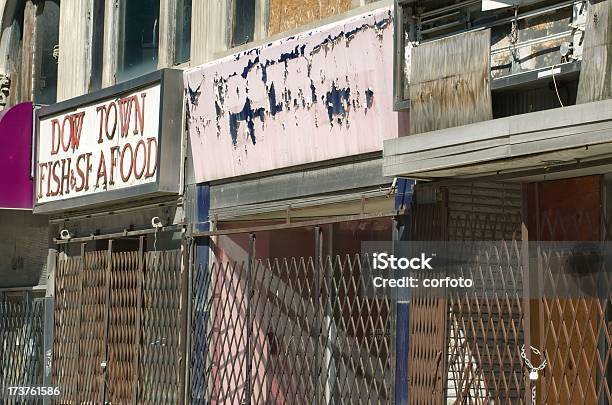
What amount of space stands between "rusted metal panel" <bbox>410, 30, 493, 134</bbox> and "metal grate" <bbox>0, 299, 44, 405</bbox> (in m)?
8.14

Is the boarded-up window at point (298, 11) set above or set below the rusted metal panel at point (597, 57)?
above

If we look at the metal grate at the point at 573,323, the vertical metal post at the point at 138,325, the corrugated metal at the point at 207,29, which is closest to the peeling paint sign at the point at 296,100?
the corrugated metal at the point at 207,29

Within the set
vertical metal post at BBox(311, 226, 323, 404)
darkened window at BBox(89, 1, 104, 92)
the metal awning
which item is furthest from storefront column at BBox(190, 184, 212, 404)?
the metal awning

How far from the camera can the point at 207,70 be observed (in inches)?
555

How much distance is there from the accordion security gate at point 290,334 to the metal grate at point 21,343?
13.1 ft

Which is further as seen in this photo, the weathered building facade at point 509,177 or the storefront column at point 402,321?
the storefront column at point 402,321

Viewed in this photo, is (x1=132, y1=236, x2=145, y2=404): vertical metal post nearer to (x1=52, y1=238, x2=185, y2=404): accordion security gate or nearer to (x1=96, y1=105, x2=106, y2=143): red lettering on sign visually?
(x1=52, y1=238, x2=185, y2=404): accordion security gate

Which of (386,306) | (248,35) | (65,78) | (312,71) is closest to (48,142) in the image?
(65,78)

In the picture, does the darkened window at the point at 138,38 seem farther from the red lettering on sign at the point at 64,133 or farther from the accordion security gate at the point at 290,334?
the accordion security gate at the point at 290,334

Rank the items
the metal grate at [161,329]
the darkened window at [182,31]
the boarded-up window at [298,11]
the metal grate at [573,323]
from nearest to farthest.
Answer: the metal grate at [573,323] → the boarded-up window at [298,11] → the metal grate at [161,329] → the darkened window at [182,31]

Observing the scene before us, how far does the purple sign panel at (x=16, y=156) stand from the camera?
17.0m

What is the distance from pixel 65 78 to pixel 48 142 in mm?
1038

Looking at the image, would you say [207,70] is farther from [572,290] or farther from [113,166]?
[572,290]

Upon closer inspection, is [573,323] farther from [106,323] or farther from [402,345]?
[106,323]
